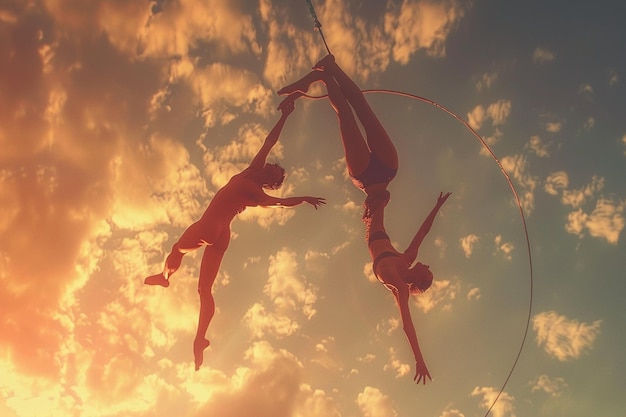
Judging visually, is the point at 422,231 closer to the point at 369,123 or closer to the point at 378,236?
the point at 378,236

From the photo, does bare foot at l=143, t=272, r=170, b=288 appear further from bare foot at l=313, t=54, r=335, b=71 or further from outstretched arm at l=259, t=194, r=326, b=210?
bare foot at l=313, t=54, r=335, b=71

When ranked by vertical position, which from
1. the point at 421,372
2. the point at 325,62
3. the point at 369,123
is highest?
the point at 325,62

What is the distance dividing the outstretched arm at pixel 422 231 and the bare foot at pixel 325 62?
3.12 metres

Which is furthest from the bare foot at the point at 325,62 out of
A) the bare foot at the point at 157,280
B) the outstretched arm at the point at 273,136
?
the bare foot at the point at 157,280

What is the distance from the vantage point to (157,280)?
8445mm

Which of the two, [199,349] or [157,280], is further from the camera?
[157,280]

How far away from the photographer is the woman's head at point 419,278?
330 inches

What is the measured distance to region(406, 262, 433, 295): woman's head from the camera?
27.5ft

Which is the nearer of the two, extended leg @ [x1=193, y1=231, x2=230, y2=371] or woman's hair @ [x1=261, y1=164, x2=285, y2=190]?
extended leg @ [x1=193, y1=231, x2=230, y2=371]

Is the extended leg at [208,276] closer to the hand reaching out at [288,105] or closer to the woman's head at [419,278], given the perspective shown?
the hand reaching out at [288,105]

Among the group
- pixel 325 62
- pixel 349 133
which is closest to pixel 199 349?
pixel 349 133

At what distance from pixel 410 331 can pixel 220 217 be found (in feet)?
12.4

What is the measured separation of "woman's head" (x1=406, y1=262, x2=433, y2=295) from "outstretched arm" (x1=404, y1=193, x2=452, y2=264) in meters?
0.26

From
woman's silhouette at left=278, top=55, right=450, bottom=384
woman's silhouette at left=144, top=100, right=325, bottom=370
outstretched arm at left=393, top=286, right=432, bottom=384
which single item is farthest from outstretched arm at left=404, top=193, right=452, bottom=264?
woman's silhouette at left=144, top=100, right=325, bottom=370
